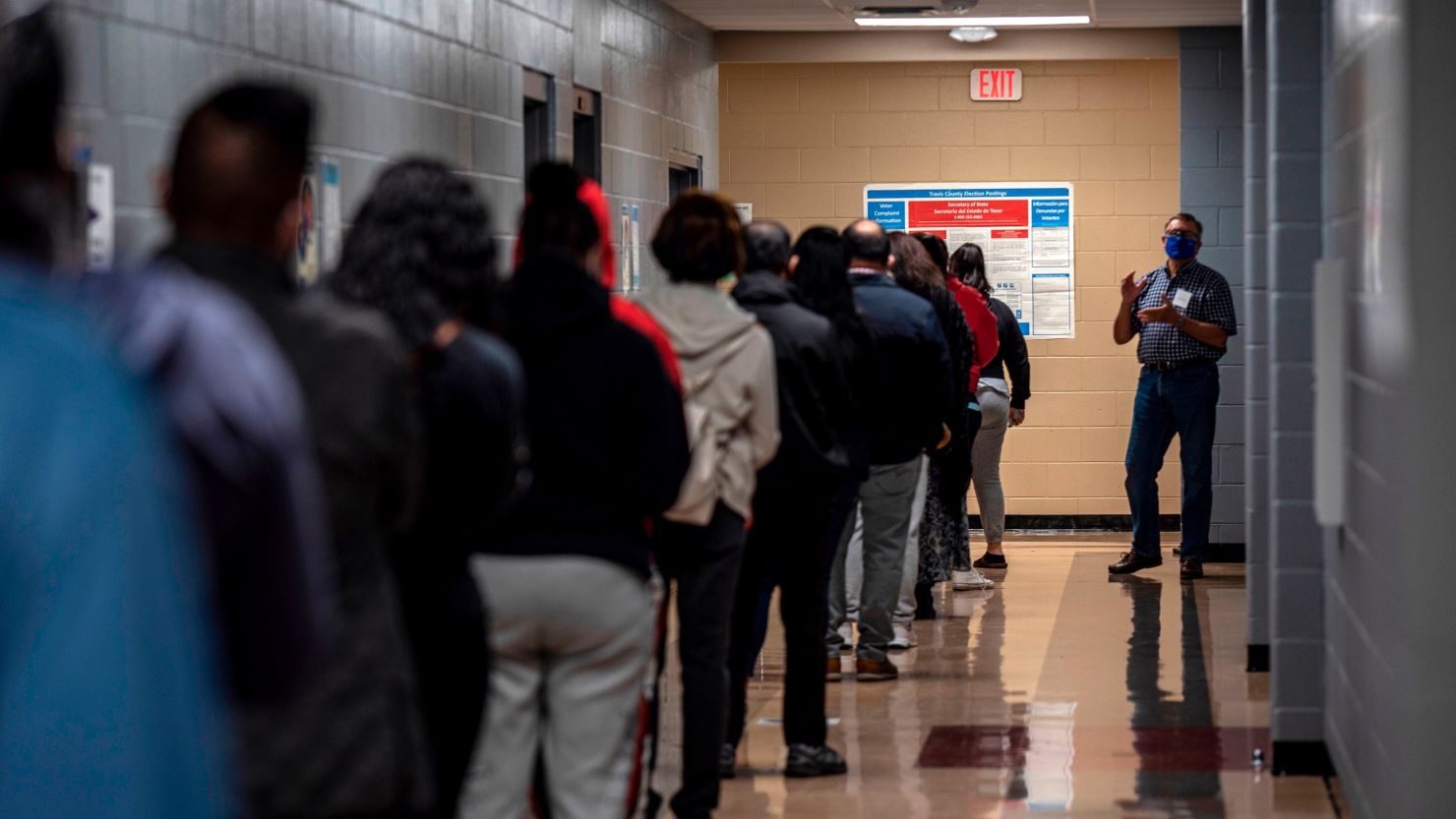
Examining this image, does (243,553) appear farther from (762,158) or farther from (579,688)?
(762,158)

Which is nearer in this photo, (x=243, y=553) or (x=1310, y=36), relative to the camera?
(x=243, y=553)

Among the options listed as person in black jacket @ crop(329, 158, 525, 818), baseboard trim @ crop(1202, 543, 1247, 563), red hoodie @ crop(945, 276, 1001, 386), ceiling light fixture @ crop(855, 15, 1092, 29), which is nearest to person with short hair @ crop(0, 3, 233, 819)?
person in black jacket @ crop(329, 158, 525, 818)

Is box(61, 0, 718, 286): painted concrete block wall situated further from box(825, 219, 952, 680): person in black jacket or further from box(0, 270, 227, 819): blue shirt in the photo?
box(0, 270, 227, 819): blue shirt

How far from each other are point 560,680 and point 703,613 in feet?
2.85

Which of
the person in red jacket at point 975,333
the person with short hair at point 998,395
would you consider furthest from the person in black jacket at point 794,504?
the person with short hair at point 998,395

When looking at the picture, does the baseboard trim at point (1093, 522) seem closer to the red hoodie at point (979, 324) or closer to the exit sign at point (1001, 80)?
the exit sign at point (1001, 80)

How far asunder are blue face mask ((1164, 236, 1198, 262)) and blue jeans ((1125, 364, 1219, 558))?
529 millimetres

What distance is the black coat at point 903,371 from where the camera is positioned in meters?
6.25

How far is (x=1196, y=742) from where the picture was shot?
5562 mm

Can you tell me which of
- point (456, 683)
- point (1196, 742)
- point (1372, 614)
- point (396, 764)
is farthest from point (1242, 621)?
point (396, 764)

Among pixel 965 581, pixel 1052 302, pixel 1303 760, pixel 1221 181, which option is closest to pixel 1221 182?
pixel 1221 181

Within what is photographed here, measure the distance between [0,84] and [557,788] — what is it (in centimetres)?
251

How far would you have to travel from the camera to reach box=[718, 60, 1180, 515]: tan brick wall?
11.3 m

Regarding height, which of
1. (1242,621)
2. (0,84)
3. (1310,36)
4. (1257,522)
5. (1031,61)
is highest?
(1031,61)
